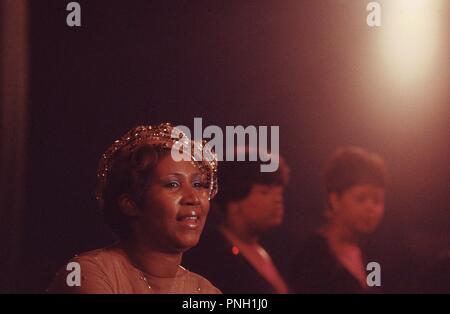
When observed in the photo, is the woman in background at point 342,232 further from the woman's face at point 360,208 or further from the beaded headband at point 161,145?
the beaded headband at point 161,145

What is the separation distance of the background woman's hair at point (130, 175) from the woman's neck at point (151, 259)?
0.05 metres

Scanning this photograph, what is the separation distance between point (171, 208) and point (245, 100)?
471mm

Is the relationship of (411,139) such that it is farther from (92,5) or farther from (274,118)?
(92,5)

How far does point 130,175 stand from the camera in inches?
68.8

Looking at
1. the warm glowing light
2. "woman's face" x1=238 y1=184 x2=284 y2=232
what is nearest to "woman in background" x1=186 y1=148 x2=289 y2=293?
"woman's face" x1=238 y1=184 x2=284 y2=232

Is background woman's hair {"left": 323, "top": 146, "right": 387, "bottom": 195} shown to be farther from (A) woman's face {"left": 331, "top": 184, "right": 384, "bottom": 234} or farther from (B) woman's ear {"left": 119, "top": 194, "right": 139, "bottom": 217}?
(B) woman's ear {"left": 119, "top": 194, "right": 139, "bottom": 217}

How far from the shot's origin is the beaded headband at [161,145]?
1781 millimetres

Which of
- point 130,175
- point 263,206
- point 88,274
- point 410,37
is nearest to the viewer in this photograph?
point 88,274

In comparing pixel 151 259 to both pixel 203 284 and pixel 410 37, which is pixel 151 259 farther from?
pixel 410 37

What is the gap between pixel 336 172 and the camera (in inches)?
76.6

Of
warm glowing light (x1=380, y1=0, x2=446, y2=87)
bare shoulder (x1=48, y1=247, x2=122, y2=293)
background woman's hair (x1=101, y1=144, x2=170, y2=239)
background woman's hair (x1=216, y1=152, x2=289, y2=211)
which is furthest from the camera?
warm glowing light (x1=380, y1=0, x2=446, y2=87)

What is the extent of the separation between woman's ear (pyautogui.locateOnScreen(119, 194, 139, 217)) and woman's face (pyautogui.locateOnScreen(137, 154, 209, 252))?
0.02 metres

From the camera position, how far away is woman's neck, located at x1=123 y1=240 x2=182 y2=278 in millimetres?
1752

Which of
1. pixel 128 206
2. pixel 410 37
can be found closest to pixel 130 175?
pixel 128 206
